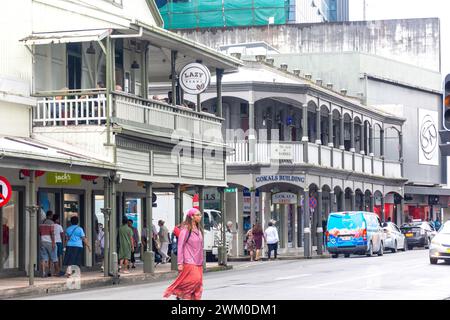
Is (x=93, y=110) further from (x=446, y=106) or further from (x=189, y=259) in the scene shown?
(x=446, y=106)

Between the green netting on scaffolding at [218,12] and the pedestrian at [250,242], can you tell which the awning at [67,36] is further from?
the green netting on scaffolding at [218,12]

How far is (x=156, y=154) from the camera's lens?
107 feet

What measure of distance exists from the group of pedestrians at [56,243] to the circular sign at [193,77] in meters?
7.63

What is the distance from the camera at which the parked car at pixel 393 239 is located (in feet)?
155

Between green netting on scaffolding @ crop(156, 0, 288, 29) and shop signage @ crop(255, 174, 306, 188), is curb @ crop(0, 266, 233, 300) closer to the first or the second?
shop signage @ crop(255, 174, 306, 188)

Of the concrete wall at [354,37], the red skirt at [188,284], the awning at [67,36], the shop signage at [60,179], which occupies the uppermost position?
the concrete wall at [354,37]

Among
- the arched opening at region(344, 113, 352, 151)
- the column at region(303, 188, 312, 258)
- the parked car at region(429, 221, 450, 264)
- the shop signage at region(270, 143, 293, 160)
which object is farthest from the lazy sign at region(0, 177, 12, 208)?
the arched opening at region(344, 113, 352, 151)

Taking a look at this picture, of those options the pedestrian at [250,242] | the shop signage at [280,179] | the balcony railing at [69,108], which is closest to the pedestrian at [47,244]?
the balcony railing at [69,108]
